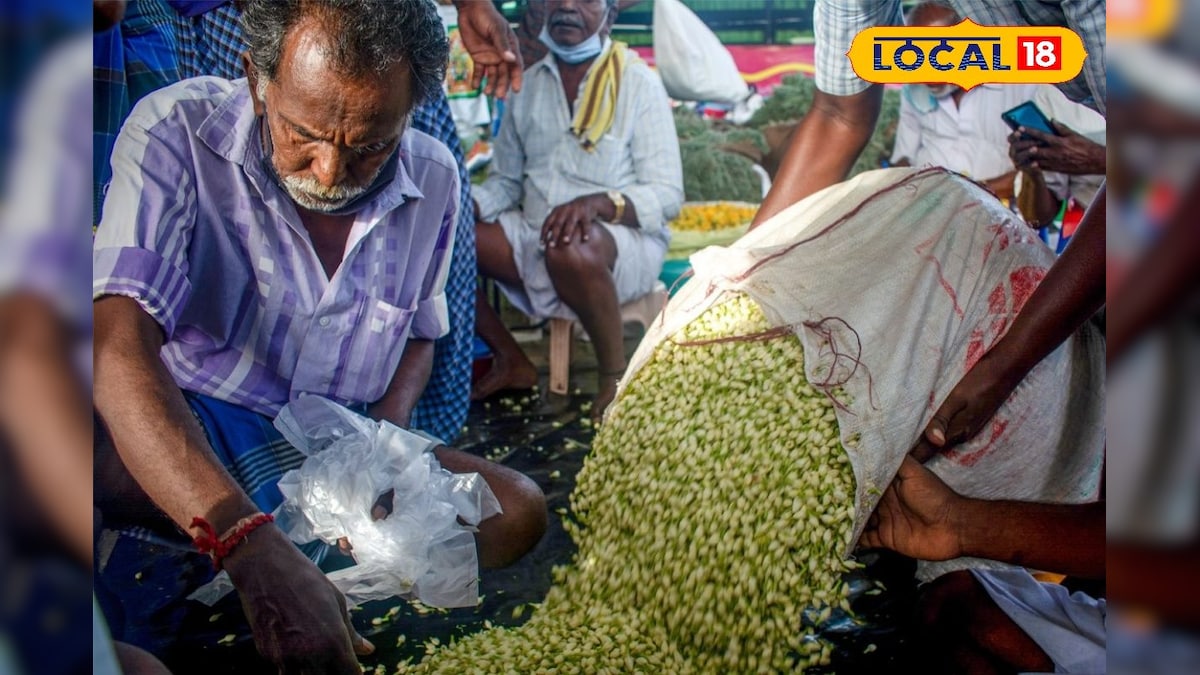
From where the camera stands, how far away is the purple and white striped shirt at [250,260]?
2.59 m

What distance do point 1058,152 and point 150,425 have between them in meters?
2.46

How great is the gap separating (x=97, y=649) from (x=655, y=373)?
60.1 inches

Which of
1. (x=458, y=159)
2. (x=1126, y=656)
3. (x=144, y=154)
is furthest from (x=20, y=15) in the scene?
(x=1126, y=656)

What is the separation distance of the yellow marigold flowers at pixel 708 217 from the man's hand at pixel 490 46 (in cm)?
58

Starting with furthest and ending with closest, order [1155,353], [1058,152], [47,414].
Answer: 1. [1058,152]
2. [47,414]
3. [1155,353]

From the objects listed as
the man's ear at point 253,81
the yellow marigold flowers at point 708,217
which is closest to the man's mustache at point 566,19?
Result: the yellow marigold flowers at point 708,217

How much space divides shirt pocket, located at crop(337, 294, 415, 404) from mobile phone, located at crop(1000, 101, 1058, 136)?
170 centimetres

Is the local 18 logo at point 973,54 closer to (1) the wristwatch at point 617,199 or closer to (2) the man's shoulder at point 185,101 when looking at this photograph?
(1) the wristwatch at point 617,199

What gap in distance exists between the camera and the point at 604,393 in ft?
10.0

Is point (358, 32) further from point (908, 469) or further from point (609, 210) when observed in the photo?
point (908, 469)

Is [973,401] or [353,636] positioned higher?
[973,401]

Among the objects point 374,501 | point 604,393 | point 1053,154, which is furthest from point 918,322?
point 374,501

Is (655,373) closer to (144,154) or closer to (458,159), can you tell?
(458,159)

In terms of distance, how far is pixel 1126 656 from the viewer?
2293mm
